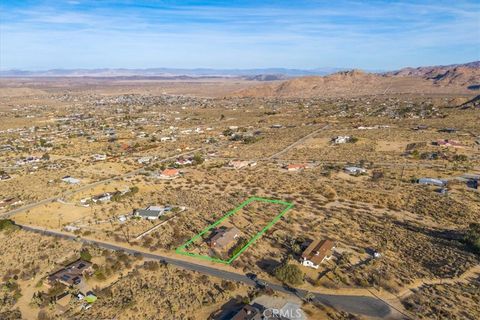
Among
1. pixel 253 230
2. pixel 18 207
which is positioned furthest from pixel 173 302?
pixel 18 207

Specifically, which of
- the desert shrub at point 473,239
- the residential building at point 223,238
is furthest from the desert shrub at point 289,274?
the desert shrub at point 473,239

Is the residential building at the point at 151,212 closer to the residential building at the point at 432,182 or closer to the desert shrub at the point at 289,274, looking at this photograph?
the desert shrub at the point at 289,274

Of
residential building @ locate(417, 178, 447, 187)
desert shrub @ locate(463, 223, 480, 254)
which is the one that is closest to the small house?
residential building @ locate(417, 178, 447, 187)

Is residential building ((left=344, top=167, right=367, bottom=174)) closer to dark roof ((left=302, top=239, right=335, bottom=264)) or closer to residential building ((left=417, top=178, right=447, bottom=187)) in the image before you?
residential building ((left=417, top=178, right=447, bottom=187))

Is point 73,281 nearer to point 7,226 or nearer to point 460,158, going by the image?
point 7,226

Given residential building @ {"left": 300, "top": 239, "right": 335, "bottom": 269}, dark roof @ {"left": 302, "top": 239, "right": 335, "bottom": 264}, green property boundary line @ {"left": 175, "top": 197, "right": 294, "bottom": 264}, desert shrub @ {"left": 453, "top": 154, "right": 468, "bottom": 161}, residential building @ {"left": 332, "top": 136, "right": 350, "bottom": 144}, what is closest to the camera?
residential building @ {"left": 300, "top": 239, "right": 335, "bottom": 269}

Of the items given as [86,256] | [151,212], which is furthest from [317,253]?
[86,256]

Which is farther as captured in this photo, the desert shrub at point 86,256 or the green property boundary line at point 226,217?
the green property boundary line at point 226,217

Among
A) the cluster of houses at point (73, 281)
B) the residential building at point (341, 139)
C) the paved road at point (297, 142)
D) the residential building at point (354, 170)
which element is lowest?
the paved road at point (297, 142)

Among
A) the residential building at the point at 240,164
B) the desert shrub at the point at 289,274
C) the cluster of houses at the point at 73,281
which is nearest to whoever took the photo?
the cluster of houses at the point at 73,281

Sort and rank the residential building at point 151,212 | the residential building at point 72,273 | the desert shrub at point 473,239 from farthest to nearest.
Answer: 1. the residential building at point 151,212
2. the desert shrub at point 473,239
3. the residential building at point 72,273
